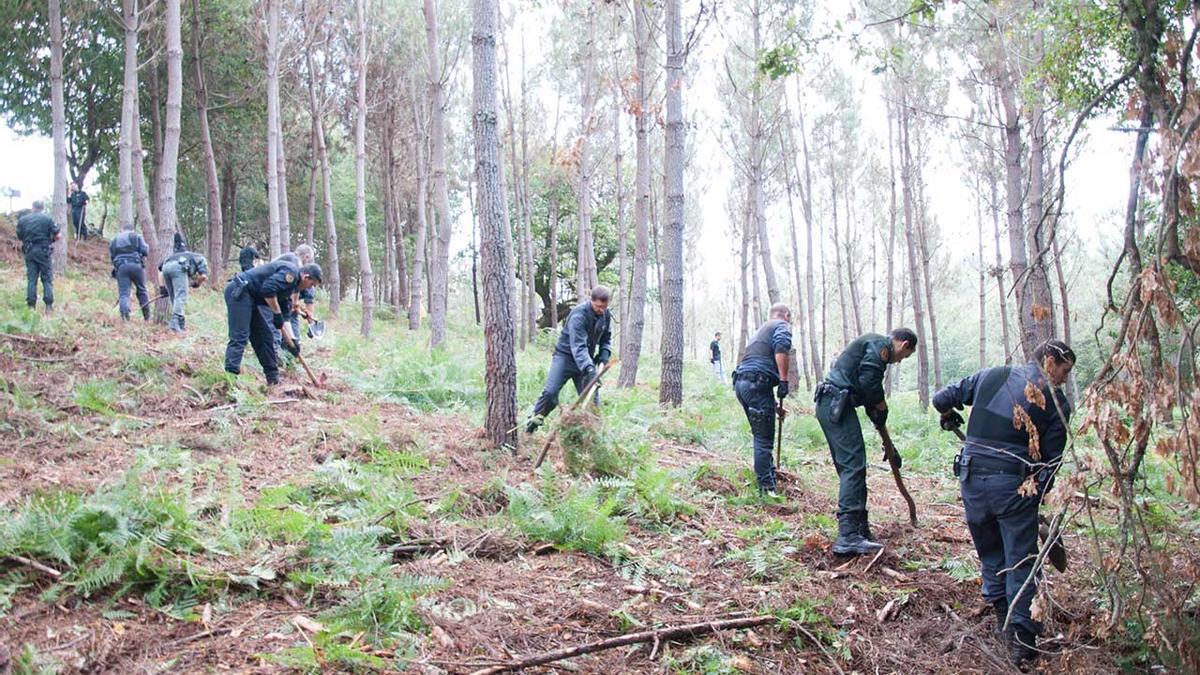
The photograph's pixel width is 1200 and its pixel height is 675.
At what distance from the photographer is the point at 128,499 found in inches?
166

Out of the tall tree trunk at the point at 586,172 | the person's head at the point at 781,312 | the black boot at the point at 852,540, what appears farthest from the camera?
the tall tree trunk at the point at 586,172

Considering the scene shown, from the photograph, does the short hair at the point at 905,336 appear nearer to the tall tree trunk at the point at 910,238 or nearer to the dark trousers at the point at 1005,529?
the dark trousers at the point at 1005,529

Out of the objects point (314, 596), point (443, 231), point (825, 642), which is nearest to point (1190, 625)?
point (825, 642)

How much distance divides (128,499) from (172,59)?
923 centimetres

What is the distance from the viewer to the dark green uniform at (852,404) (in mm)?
5609

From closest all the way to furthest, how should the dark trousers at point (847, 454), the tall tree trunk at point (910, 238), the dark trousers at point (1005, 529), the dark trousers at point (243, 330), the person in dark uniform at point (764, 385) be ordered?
the dark trousers at point (1005, 529) < the dark trousers at point (847, 454) < the person in dark uniform at point (764, 385) < the dark trousers at point (243, 330) < the tall tree trunk at point (910, 238)

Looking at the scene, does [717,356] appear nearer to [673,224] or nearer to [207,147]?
[673,224]

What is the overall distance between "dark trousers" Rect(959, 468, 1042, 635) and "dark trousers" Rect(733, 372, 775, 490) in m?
2.31

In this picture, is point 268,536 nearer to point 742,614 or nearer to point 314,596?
point 314,596

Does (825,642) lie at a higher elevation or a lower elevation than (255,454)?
lower

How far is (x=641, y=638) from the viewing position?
399 cm

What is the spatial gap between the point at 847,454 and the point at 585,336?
3.04m

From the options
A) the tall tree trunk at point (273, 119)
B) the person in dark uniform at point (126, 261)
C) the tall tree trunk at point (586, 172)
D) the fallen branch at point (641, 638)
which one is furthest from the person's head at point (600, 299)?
the tall tree trunk at point (586, 172)

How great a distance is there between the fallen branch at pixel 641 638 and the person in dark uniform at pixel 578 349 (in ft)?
11.9
